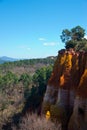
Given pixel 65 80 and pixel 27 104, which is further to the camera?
pixel 27 104

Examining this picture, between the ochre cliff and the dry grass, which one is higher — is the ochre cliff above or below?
above

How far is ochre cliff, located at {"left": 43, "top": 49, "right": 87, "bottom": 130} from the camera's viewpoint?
113 ft

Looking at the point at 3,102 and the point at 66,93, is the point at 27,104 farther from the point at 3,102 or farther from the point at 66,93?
the point at 66,93

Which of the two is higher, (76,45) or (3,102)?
(76,45)

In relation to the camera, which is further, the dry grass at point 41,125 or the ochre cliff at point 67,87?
the ochre cliff at point 67,87

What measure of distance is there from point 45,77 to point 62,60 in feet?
112

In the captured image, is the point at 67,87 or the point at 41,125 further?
the point at 67,87

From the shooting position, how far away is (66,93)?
38.2 meters

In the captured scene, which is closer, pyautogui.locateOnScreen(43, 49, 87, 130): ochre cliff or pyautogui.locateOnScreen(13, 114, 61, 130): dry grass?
pyautogui.locateOnScreen(13, 114, 61, 130): dry grass

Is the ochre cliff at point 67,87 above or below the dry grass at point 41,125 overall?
above

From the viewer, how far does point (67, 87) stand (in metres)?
38.4

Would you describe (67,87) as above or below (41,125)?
above

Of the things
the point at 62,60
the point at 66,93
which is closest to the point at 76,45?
the point at 62,60

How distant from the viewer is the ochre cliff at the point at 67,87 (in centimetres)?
3438
